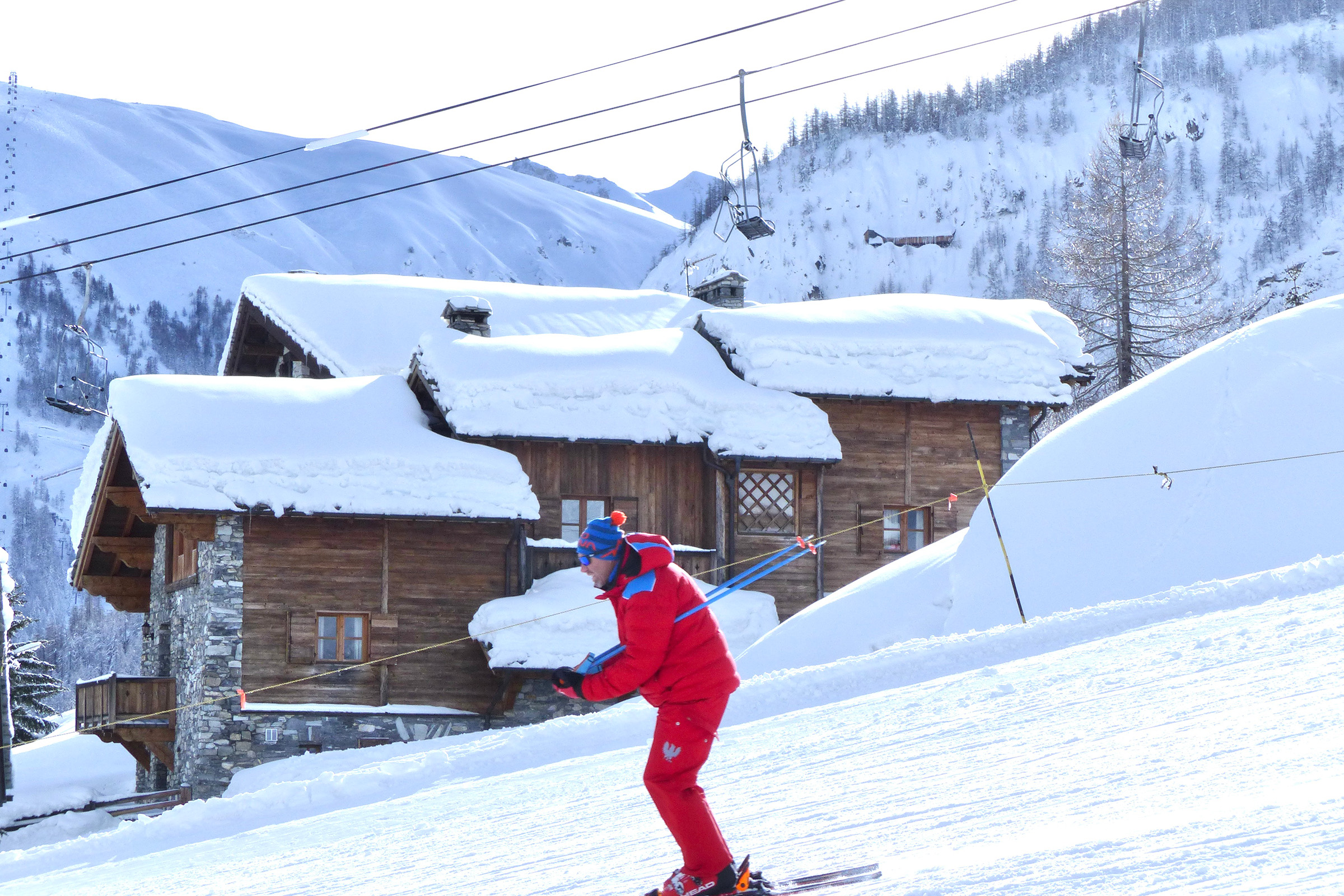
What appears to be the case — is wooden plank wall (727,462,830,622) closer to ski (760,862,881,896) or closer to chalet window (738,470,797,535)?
chalet window (738,470,797,535)

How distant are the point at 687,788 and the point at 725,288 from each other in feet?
73.4

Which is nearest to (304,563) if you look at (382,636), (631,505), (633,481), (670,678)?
(382,636)

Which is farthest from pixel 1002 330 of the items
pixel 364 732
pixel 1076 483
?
pixel 364 732

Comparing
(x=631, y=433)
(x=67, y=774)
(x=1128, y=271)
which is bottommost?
(x=67, y=774)

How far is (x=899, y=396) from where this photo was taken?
22.2m

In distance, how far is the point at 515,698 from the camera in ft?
66.0

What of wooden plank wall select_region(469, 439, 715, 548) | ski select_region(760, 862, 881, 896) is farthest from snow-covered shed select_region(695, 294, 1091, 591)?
ski select_region(760, 862, 881, 896)

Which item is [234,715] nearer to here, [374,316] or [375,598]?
[375,598]

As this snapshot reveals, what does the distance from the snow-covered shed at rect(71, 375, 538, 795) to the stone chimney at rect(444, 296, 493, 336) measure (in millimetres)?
2811

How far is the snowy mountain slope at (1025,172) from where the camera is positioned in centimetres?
12138

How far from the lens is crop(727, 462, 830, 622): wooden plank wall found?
21688 mm

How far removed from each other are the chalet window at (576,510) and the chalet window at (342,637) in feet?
10.5

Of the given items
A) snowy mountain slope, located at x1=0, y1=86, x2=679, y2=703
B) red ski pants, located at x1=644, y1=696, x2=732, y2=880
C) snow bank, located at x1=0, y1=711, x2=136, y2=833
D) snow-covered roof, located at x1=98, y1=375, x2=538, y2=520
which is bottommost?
snow bank, located at x1=0, y1=711, x2=136, y2=833

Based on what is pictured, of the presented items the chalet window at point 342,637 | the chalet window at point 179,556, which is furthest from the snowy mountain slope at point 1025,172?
the chalet window at point 342,637
